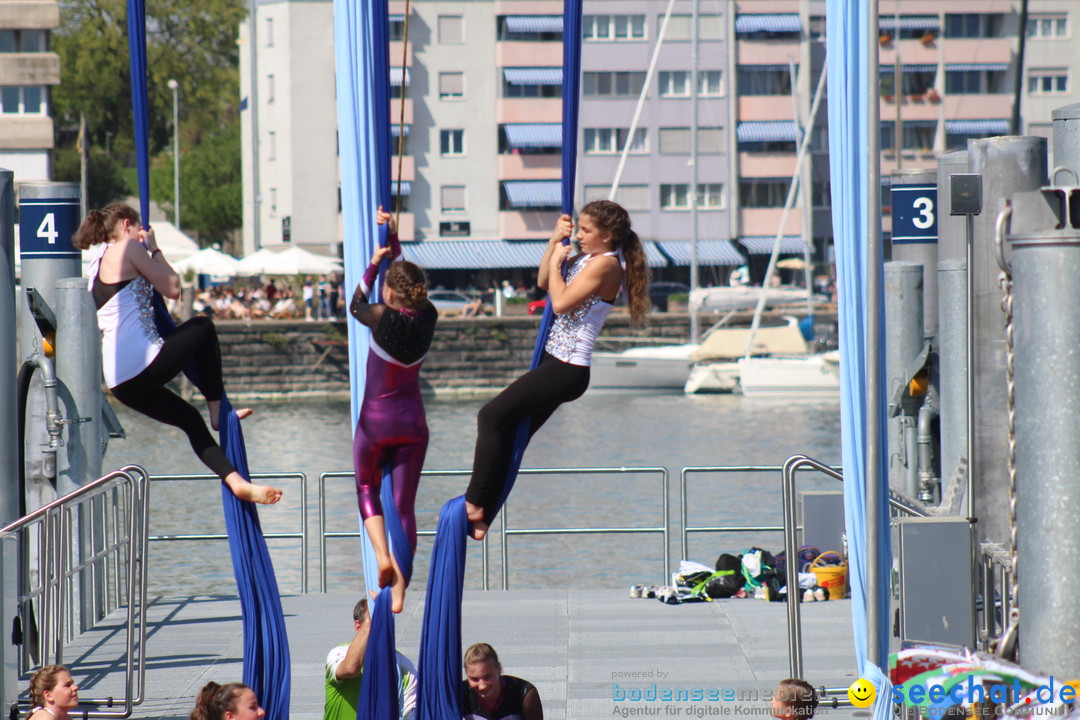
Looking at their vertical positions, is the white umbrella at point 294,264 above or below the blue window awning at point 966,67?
below

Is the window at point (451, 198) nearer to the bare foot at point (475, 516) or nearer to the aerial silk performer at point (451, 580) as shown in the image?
the aerial silk performer at point (451, 580)

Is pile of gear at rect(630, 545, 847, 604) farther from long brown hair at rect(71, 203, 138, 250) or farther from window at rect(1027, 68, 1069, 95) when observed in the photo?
window at rect(1027, 68, 1069, 95)

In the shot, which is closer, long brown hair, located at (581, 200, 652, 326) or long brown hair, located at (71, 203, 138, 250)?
long brown hair, located at (581, 200, 652, 326)

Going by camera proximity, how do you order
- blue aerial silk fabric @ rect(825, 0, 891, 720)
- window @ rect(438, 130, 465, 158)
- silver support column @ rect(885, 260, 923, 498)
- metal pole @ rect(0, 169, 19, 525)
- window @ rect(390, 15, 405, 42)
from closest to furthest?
1. blue aerial silk fabric @ rect(825, 0, 891, 720)
2. metal pole @ rect(0, 169, 19, 525)
3. silver support column @ rect(885, 260, 923, 498)
4. window @ rect(390, 15, 405, 42)
5. window @ rect(438, 130, 465, 158)

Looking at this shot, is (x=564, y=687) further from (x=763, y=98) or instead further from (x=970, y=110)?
(x=970, y=110)

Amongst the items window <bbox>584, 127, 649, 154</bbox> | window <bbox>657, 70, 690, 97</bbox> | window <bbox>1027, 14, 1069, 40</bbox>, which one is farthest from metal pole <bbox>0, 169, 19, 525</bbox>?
window <bbox>1027, 14, 1069, 40</bbox>

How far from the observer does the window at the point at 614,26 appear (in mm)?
59969

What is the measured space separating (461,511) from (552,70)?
5540 centimetres

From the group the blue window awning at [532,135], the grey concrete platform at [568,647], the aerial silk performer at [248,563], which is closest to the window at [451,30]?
the blue window awning at [532,135]

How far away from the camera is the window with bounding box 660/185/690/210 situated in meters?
60.7

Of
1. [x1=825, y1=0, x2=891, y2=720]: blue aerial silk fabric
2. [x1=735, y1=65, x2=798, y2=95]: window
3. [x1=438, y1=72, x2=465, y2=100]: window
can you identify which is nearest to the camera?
[x1=825, y1=0, x2=891, y2=720]: blue aerial silk fabric

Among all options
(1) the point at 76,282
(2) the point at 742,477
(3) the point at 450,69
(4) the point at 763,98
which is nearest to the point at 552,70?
(3) the point at 450,69

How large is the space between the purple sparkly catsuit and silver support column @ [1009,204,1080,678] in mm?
2488

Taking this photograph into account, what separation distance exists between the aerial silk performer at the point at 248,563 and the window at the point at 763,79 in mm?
56775
